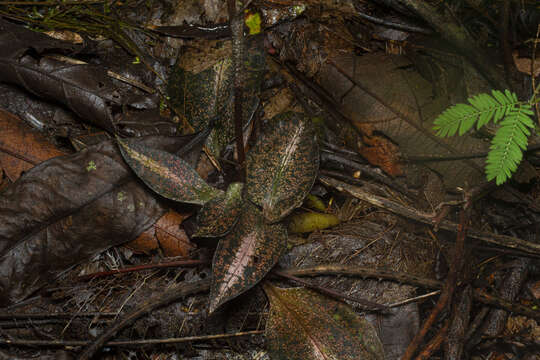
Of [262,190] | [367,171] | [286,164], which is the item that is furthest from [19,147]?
[367,171]

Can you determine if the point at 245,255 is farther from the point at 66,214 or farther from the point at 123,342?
the point at 66,214

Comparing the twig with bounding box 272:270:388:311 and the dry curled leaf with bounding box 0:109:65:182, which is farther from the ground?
the dry curled leaf with bounding box 0:109:65:182

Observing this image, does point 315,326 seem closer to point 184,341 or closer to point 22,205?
point 184,341

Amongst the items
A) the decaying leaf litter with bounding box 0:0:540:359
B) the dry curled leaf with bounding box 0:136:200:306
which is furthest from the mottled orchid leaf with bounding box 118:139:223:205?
the dry curled leaf with bounding box 0:136:200:306

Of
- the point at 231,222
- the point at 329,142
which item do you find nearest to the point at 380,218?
the point at 329,142

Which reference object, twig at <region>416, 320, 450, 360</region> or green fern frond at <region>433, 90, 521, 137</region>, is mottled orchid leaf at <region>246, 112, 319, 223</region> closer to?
green fern frond at <region>433, 90, 521, 137</region>

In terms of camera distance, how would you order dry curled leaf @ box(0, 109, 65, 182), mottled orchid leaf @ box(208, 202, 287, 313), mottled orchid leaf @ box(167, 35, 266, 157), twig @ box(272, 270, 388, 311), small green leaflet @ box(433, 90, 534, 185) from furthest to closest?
mottled orchid leaf @ box(167, 35, 266, 157) → dry curled leaf @ box(0, 109, 65, 182) → twig @ box(272, 270, 388, 311) → small green leaflet @ box(433, 90, 534, 185) → mottled orchid leaf @ box(208, 202, 287, 313)
